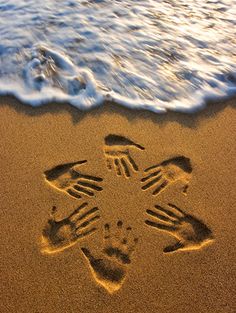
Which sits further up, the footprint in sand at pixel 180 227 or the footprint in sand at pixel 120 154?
the footprint in sand at pixel 120 154

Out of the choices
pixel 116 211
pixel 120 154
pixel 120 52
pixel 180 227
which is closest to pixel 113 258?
pixel 116 211

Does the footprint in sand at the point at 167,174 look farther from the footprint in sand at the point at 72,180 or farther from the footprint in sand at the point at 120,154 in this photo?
the footprint in sand at the point at 72,180

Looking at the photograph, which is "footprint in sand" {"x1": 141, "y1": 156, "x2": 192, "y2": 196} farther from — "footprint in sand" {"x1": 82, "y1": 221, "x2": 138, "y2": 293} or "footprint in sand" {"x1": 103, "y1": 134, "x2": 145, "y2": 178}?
"footprint in sand" {"x1": 82, "y1": 221, "x2": 138, "y2": 293}

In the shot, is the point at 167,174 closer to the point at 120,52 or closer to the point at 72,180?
the point at 72,180

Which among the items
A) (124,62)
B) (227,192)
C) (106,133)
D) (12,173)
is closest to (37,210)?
(12,173)

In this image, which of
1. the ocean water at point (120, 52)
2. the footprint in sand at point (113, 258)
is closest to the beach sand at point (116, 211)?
the footprint in sand at point (113, 258)

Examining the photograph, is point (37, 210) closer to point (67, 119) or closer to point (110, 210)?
point (110, 210)
